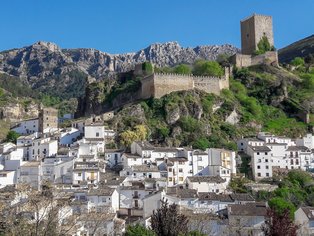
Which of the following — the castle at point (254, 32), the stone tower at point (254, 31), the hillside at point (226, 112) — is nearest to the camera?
the hillside at point (226, 112)

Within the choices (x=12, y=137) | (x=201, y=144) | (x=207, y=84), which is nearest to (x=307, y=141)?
(x=201, y=144)

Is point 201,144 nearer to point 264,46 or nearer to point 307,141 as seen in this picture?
point 307,141

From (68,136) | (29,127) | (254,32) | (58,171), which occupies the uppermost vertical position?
(254,32)

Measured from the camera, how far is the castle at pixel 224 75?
78.5 meters

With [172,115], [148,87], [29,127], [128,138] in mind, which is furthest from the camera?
[148,87]

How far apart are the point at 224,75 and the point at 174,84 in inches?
499

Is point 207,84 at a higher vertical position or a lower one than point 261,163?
higher

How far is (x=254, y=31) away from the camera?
10519 centimetres

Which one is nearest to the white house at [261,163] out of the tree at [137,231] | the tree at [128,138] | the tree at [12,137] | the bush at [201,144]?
the bush at [201,144]

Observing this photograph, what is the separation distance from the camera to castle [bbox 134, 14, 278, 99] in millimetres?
78500

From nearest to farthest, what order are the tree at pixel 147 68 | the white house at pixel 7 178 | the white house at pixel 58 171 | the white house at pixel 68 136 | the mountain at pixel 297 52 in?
the white house at pixel 7 178
the white house at pixel 58 171
the white house at pixel 68 136
the tree at pixel 147 68
the mountain at pixel 297 52

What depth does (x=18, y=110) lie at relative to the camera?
110 m

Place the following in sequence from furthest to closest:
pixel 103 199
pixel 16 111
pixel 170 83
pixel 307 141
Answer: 1. pixel 16 111
2. pixel 170 83
3. pixel 307 141
4. pixel 103 199

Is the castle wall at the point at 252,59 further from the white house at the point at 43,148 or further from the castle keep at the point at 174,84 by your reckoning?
the white house at the point at 43,148
